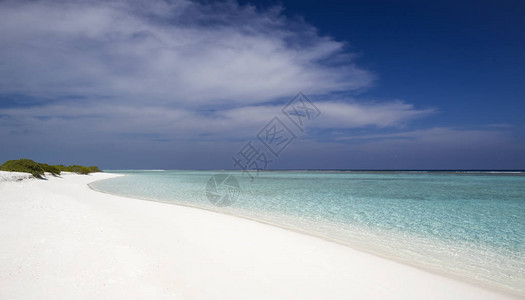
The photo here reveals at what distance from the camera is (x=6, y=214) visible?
7668 millimetres

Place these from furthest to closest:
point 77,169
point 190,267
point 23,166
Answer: point 77,169, point 23,166, point 190,267

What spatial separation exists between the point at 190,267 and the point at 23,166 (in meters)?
31.4

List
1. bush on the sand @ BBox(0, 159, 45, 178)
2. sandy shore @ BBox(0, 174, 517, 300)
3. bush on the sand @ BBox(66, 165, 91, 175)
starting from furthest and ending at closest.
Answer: bush on the sand @ BBox(66, 165, 91, 175)
bush on the sand @ BBox(0, 159, 45, 178)
sandy shore @ BBox(0, 174, 517, 300)

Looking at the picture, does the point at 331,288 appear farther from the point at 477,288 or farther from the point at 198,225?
the point at 198,225

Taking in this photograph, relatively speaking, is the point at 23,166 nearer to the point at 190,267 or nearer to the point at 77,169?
the point at 77,169

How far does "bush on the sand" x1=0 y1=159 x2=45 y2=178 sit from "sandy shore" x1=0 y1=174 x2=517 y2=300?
981 inches

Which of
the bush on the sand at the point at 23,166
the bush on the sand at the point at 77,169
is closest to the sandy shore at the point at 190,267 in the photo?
the bush on the sand at the point at 23,166

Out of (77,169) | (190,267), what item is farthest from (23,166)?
(190,267)

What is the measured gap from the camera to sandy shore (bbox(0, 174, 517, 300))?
140 inches

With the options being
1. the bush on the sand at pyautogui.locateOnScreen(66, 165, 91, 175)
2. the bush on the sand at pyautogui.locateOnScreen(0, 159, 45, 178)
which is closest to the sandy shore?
the bush on the sand at pyautogui.locateOnScreen(0, 159, 45, 178)

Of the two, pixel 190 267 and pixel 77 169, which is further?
pixel 77 169

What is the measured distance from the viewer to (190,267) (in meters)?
4.43

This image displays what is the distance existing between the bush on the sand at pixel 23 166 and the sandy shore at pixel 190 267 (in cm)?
2492

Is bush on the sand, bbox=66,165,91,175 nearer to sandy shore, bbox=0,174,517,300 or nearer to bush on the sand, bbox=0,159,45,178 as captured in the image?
bush on the sand, bbox=0,159,45,178
